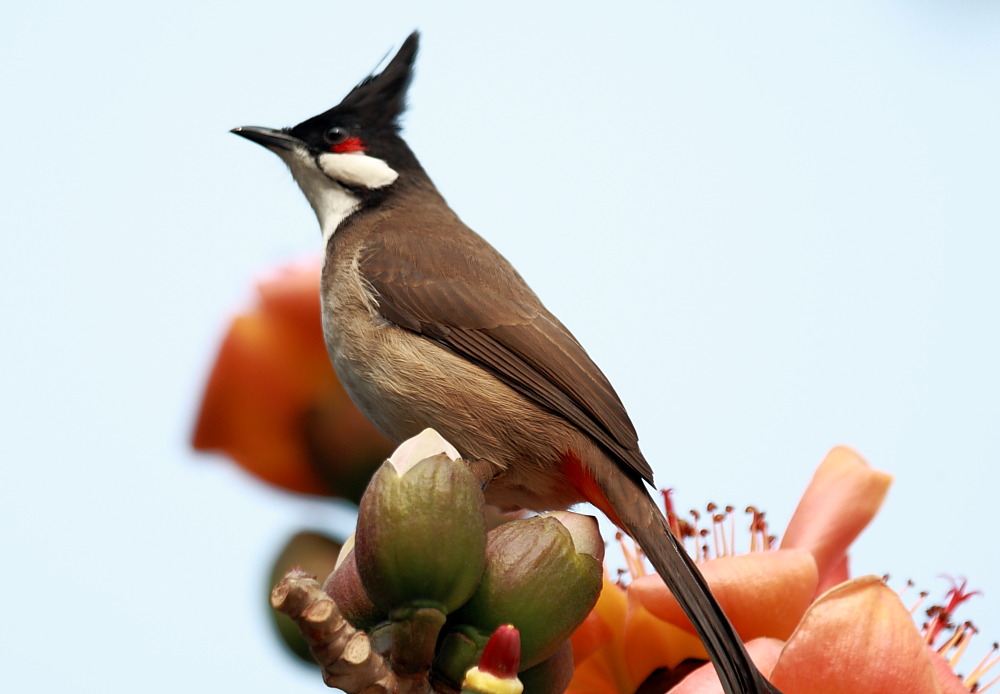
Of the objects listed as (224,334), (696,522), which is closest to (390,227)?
(224,334)

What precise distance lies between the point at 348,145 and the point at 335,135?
0.13 feet

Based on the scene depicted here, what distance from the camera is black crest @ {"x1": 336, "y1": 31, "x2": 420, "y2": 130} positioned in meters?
2.86

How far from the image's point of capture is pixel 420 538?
123 cm

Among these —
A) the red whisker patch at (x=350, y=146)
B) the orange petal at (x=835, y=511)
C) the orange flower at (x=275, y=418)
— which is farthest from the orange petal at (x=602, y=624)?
the red whisker patch at (x=350, y=146)

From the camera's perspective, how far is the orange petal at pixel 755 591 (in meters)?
1.47

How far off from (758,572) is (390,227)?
1.48m

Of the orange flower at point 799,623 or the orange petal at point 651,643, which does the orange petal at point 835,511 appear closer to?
the orange flower at point 799,623

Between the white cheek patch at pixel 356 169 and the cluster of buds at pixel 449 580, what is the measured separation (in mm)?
1661

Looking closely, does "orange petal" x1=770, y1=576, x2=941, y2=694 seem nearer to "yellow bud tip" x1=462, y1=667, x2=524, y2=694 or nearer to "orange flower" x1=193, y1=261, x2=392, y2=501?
"yellow bud tip" x1=462, y1=667, x2=524, y2=694

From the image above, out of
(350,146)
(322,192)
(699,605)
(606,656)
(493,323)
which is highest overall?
(350,146)

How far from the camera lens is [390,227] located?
2715 millimetres

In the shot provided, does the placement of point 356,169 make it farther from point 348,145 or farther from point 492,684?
point 492,684

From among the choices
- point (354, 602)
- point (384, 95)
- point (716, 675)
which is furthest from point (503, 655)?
point (384, 95)

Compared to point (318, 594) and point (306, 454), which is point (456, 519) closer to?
point (318, 594)
